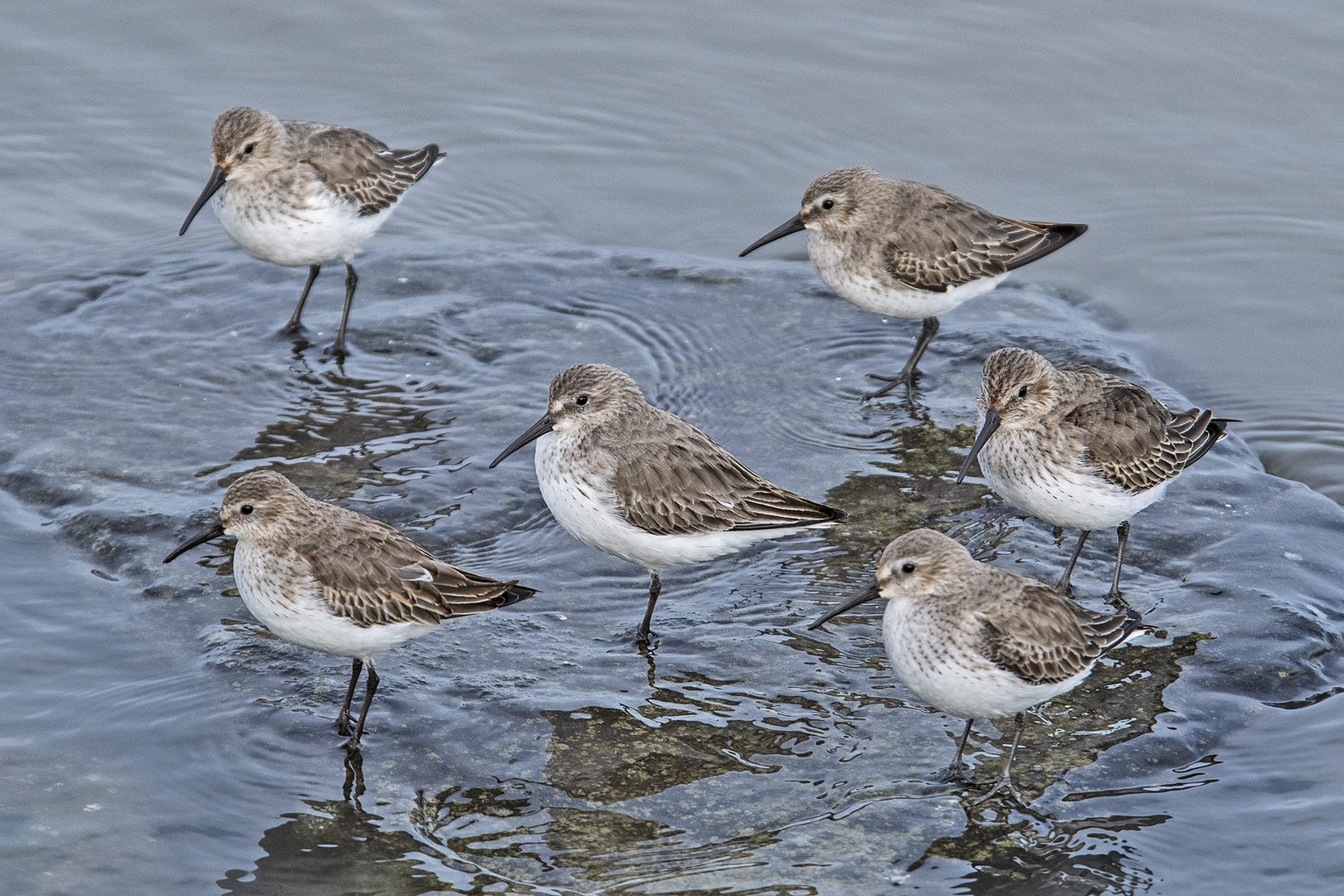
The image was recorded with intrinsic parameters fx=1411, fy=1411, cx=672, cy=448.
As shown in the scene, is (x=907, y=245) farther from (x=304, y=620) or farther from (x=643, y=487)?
(x=304, y=620)

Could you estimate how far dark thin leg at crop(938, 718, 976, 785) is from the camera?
22.6 ft

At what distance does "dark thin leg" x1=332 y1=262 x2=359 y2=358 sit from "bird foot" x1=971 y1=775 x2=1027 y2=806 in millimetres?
6446

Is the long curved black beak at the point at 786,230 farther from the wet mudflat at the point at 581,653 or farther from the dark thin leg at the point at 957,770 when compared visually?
the dark thin leg at the point at 957,770

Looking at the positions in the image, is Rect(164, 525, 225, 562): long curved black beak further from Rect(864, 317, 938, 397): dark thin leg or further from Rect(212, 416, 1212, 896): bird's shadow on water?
Rect(864, 317, 938, 397): dark thin leg

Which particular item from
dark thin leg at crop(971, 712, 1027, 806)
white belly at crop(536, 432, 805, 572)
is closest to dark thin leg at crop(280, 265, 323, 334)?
white belly at crop(536, 432, 805, 572)

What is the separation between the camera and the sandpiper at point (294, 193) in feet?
36.6

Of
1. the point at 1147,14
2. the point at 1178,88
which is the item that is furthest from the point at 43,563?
the point at 1147,14

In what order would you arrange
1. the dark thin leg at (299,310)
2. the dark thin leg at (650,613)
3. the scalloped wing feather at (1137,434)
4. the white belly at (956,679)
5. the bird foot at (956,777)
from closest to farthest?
1. the white belly at (956,679)
2. the bird foot at (956,777)
3. the dark thin leg at (650,613)
4. the scalloped wing feather at (1137,434)
5. the dark thin leg at (299,310)

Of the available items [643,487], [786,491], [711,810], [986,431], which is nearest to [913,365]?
[986,431]

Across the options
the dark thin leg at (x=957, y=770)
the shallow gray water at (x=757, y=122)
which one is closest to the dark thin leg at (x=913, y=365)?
the shallow gray water at (x=757, y=122)

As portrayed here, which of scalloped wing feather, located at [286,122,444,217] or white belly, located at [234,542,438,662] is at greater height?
scalloped wing feather, located at [286,122,444,217]

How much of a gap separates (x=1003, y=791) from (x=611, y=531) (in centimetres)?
259

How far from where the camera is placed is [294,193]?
36.7 ft

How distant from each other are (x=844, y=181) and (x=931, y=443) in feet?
7.46
